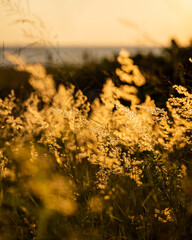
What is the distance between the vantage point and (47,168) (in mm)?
1818

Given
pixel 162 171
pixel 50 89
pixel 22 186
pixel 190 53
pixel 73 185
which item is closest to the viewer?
pixel 162 171

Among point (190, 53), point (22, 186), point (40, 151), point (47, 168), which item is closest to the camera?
point (22, 186)

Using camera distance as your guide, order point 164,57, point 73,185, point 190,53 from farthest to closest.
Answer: point 164,57, point 190,53, point 73,185

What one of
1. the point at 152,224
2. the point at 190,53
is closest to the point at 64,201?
the point at 152,224

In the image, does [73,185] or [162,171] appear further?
[73,185]

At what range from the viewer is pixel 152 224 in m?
1.44

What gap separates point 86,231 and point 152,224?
1.31 feet

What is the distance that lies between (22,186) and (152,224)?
899mm

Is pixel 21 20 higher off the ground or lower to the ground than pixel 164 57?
lower

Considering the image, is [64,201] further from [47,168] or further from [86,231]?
[47,168]

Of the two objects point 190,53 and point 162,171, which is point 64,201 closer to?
point 162,171

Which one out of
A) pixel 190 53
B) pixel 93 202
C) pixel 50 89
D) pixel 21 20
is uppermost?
pixel 190 53

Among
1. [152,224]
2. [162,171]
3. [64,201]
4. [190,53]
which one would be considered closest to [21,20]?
[64,201]

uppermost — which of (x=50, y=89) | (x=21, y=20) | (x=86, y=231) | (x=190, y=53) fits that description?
(x=190, y=53)
